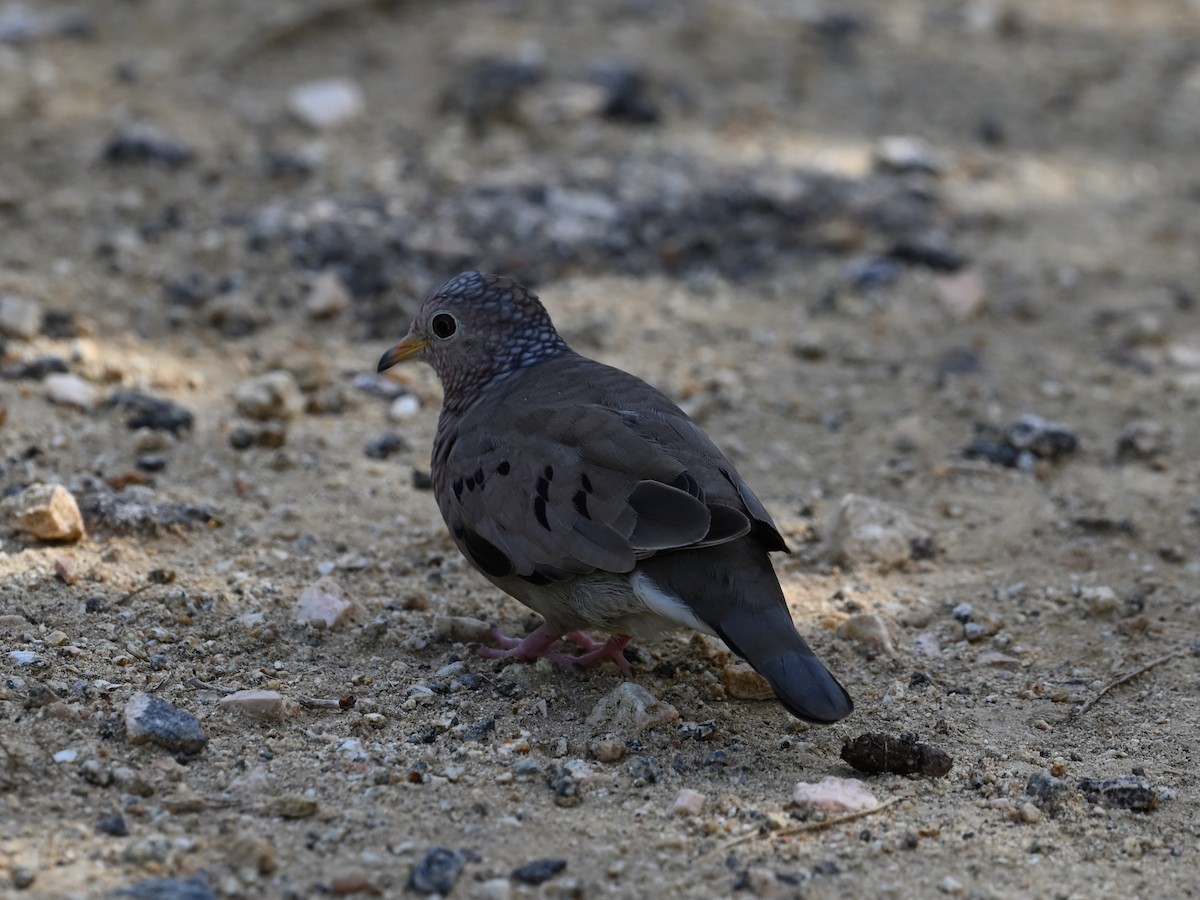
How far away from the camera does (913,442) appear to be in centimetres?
625

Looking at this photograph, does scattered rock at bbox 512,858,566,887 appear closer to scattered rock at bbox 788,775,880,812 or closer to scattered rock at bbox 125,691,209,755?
scattered rock at bbox 788,775,880,812

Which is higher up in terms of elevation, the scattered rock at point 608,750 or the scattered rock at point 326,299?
the scattered rock at point 326,299

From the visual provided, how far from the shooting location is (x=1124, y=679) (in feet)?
15.2

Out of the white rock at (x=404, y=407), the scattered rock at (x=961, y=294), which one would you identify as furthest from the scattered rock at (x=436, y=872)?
the scattered rock at (x=961, y=294)

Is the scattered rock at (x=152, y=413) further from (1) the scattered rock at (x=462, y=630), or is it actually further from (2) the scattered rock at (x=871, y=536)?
(2) the scattered rock at (x=871, y=536)

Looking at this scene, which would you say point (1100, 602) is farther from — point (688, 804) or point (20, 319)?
point (20, 319)

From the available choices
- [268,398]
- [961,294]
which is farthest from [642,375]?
[961,294]

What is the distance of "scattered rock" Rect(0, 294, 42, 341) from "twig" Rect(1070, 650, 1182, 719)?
4.47 m

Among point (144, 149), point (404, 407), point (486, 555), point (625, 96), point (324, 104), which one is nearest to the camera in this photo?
point (486, 555)

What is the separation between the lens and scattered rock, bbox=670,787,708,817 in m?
3.79

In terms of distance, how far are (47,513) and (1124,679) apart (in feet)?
11.6

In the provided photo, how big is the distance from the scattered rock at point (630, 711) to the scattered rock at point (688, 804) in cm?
40

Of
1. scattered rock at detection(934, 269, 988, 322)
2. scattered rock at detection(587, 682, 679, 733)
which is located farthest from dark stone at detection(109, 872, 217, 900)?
scattered rock at detection(934, 269, 988, 322)

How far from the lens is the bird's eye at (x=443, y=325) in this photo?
524 centimetres
